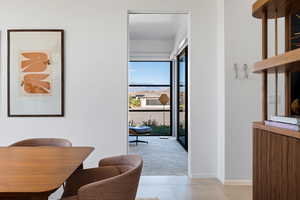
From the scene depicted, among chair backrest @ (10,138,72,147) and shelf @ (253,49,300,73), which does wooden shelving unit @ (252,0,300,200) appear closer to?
shelf @ (253,49,300,73)

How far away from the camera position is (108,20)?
3.94m

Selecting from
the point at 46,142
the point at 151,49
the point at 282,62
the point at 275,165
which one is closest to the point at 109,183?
the point at 275,165

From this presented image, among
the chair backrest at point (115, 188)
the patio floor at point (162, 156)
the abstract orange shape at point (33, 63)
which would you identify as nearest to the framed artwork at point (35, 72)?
the abstract orange shape at point (33, 63)

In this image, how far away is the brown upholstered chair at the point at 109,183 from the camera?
1512 millimetres

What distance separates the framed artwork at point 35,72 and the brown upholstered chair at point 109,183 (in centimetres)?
199

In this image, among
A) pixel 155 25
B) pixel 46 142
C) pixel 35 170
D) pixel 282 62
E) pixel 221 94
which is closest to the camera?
pixel 282 62

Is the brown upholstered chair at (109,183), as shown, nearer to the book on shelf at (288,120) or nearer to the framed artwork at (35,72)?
the book on shelf at (288,120)

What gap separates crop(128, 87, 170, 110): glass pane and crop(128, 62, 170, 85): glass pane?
0.78 feet

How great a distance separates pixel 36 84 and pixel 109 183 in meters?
2.75

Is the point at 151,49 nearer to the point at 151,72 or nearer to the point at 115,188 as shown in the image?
the point at 151,72

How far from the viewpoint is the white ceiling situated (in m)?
6.00

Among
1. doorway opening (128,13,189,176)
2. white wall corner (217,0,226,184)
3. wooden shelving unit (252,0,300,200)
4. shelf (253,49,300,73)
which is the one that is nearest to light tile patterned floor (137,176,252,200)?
white wall corner (217,0,226,184)

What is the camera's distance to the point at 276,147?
1.56m

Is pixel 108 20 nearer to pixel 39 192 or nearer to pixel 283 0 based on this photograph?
pixel 283 0
